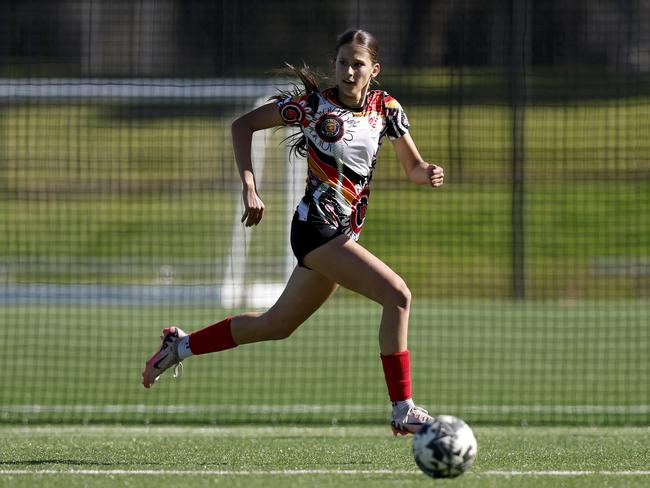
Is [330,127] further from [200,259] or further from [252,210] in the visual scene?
[200,259]

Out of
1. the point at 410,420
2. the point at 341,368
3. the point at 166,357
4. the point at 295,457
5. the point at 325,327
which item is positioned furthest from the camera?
the point at 325,327

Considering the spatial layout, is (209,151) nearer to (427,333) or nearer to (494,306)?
(494,306)

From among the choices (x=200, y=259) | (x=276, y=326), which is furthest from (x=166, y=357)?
(x=200, y=259)

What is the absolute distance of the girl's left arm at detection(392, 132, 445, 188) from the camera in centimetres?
691

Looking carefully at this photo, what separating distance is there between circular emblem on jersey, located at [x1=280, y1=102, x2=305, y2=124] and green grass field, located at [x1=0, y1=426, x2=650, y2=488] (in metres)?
1.89

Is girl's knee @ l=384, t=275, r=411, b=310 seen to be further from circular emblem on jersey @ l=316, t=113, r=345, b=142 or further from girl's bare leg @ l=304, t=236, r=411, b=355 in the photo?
circular emblem on jersey @ l=316, t=113, r=345, b=142

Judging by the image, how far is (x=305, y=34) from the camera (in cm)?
2930

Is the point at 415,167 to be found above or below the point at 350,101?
below

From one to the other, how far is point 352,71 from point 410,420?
6.28 ft

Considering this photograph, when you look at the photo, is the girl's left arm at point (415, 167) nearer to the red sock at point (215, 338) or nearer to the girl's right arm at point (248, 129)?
the girl's right arm at point (248, 129)

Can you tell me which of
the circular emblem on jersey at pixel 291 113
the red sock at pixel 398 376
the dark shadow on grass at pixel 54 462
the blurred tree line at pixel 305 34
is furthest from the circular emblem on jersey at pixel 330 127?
the blurred tree line at pixel 305 34

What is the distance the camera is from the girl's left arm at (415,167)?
6906 millimetres

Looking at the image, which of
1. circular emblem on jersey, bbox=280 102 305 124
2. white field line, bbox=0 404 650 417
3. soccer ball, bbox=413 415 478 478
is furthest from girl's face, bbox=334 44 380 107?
white field line, bbox=0 404 650 417

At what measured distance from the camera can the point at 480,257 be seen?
2403cm
